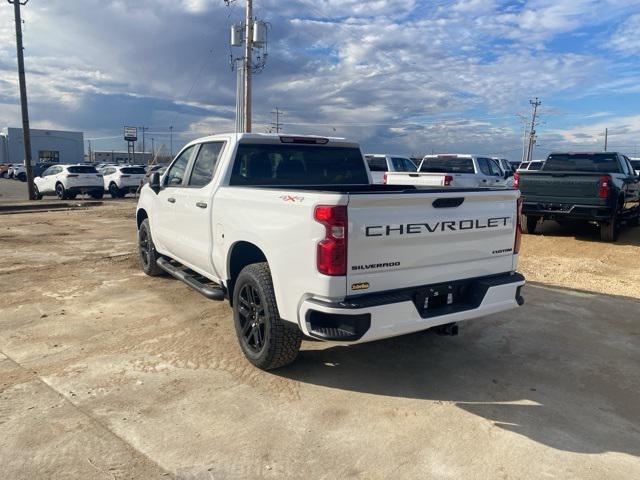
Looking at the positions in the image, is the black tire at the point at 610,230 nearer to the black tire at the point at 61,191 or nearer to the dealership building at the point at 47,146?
the black tire at the point at 61,191

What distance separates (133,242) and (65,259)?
2.09 meters

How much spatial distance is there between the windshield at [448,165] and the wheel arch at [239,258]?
11.8m

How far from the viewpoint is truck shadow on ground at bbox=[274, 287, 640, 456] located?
11.1 feet

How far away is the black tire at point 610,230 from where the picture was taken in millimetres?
10461

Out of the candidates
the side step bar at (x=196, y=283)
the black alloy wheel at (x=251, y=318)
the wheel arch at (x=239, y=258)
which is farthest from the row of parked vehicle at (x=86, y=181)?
→ the black alloy wheel at (x=251, y=318)

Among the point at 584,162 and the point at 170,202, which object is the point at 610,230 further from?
the point at 170,202

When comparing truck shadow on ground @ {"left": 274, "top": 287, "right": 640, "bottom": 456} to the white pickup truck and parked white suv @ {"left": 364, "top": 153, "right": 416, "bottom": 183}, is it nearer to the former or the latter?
the white pickup truck

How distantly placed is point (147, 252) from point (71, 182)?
17.9m

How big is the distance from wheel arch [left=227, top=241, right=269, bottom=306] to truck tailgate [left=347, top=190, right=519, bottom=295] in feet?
3.78

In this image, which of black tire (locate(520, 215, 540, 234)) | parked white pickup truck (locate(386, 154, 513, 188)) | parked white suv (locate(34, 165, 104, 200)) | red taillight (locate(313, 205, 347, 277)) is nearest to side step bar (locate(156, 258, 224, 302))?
red taillight (locate(313, 205, 347, 277))

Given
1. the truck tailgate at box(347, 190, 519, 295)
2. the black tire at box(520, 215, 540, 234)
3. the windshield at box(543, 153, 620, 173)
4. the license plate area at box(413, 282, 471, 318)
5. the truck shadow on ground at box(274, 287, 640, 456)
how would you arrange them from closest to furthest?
the truck tailgate at box(347, 190, 519, 295) → the truck shadow on ground at box(274, 287, 640, 456) → the license plate area at box(413, 282, 471, 318) → the black tire at box(520, 215, 540, 234) → the windshield at box(543, 153, 620, 173)

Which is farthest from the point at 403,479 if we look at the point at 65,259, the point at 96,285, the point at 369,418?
the point at 65,259

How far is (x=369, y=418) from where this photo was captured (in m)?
3.42

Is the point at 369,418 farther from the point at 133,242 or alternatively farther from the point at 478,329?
the point at 133,242
